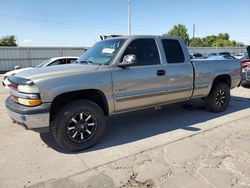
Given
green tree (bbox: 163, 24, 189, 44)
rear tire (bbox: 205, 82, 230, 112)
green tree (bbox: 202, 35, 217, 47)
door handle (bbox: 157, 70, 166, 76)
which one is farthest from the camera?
green tree (bbox: 202, 35, 217, 47)

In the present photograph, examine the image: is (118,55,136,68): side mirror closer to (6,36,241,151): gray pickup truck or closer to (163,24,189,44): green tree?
(6,36,241,151): gray pickup truck

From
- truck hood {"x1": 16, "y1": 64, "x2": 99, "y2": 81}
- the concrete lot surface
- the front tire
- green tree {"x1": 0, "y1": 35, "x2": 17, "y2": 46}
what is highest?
green tree {"x1": 0, "y1": 35, "x2": 17, "y2": 46}

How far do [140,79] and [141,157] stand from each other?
1.48 metres

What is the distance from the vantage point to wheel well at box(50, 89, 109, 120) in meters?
3.86

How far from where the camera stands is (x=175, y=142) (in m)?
4.29

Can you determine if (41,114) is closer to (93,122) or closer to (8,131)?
(93,122)

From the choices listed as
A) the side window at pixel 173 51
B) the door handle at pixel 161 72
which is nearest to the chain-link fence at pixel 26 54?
the side window at pixel 173 51

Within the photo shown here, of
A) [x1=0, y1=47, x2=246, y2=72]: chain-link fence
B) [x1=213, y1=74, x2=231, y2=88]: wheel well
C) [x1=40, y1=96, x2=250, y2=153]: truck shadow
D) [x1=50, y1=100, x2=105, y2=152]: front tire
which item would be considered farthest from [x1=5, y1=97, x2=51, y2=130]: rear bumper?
[x1=0, y1=47, x2=246, y2=72]: chain-link fence

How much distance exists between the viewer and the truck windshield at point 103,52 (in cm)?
443

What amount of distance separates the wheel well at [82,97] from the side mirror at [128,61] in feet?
2.10

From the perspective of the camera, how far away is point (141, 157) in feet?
12.2

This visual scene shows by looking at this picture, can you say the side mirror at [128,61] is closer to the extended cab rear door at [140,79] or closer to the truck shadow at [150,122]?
the extended cab rear door at [140,79]

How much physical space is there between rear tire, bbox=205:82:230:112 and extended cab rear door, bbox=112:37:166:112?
1799mm

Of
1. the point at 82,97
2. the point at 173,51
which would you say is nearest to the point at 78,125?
the point at 82,97
